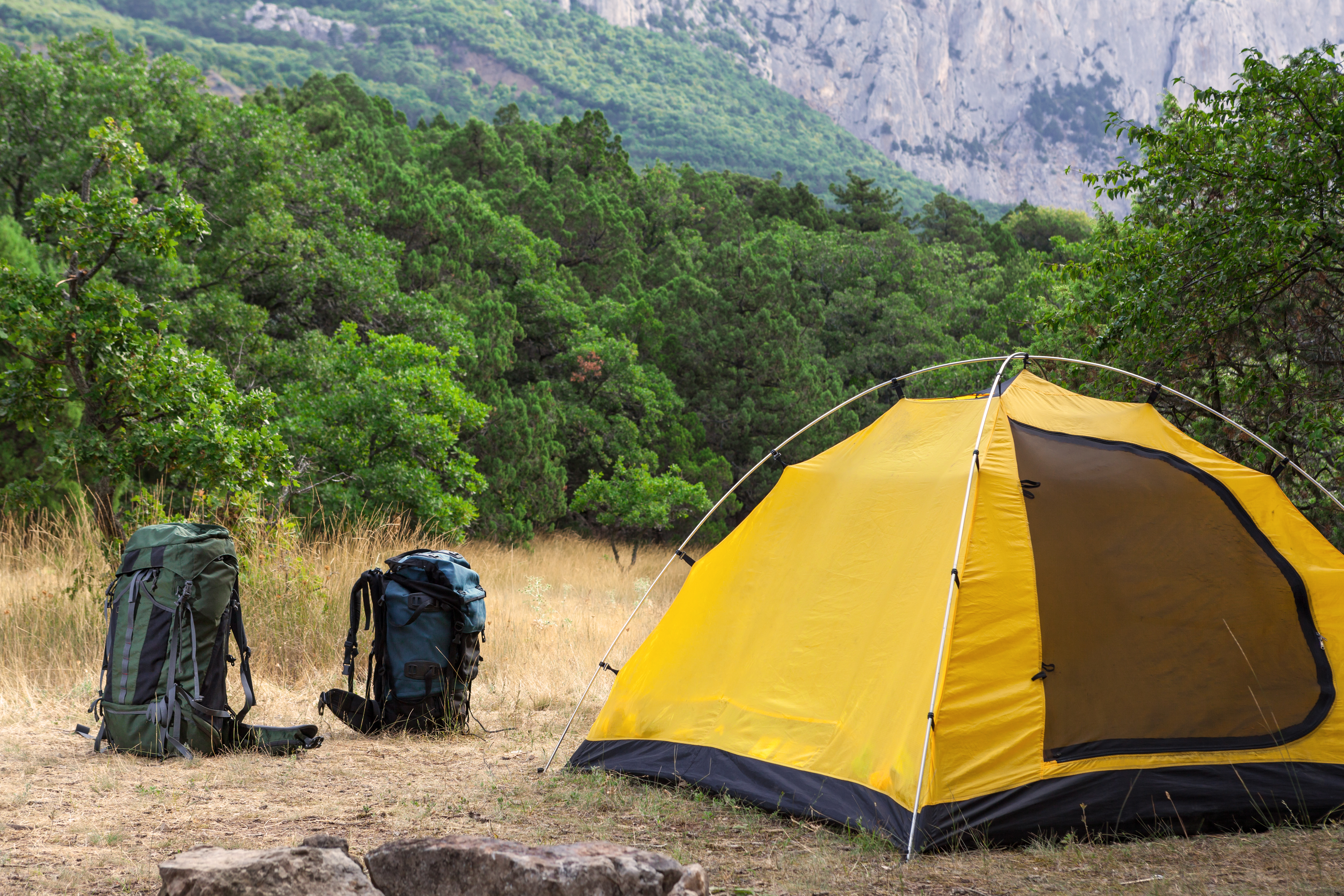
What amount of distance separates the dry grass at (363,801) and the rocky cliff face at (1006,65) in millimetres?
106387

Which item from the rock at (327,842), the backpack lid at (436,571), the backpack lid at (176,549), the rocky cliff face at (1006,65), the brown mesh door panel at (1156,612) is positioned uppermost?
the rocky cliff face at (1006,65)

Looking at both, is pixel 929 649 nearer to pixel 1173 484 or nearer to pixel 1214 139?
pixel 1173 484

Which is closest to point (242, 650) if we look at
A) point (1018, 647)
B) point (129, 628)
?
point (129, 628)

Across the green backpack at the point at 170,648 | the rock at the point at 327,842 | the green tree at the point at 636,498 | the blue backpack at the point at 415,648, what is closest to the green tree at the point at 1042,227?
the green tree at the point at 636,498

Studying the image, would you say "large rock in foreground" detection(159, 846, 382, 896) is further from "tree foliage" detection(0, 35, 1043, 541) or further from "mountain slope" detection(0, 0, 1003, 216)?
"mountain slope" detection(0, 0, 1003, 216)

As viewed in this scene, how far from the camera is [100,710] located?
188 inches

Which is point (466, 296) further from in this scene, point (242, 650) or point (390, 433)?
point (242, 650)

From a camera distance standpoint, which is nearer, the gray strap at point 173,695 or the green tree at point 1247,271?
the gray strap at point 173,695

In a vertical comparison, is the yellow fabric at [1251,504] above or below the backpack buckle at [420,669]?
above

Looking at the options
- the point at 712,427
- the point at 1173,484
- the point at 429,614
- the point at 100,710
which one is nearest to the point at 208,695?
the point at 100,710

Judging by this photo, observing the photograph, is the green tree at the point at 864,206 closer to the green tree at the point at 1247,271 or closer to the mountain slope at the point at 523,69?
the mountain slope at the point at 523,69

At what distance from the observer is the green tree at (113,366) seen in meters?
6.13

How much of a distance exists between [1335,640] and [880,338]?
2083 cm

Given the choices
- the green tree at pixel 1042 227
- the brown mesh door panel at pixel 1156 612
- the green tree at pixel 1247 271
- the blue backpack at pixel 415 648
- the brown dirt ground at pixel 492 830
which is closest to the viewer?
the brown dirt ground at pixel 492 830
